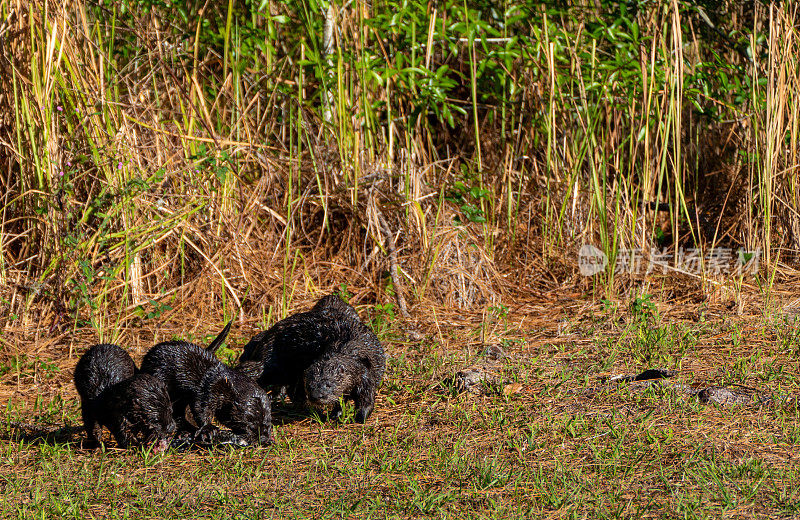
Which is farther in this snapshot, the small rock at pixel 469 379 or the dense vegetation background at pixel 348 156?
the dense vegetation background at pixel 348 156

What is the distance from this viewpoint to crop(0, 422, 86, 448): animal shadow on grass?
402cm

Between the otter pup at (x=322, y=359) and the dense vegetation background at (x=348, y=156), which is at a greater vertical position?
the dense vegetation background at (x=348, y=156)

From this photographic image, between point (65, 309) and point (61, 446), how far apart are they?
173 cm

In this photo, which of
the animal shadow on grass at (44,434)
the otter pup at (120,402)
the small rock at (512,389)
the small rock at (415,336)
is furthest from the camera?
the small rock at (415,336)

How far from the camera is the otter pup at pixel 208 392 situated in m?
3.85

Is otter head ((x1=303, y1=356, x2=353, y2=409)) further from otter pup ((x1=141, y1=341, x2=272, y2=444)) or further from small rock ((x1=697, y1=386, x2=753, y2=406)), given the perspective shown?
small rock ((x1=697, y1=386, x2=753, y2=406))

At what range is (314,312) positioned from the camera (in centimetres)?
480

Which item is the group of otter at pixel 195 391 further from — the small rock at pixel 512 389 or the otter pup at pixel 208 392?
the small rock at pixel 512 389

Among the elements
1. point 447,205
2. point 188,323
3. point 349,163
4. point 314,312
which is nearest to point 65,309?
point 188,323

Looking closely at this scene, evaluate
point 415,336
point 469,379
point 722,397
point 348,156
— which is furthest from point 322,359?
point 348,156

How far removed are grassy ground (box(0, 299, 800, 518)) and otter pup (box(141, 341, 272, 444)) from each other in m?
0.11

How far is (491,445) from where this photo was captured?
3.84 meters

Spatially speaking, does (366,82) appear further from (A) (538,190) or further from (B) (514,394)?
(B) (514,394)

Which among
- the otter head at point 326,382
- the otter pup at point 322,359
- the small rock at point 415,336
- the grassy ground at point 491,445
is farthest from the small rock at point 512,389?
the small rock at point 415,336
